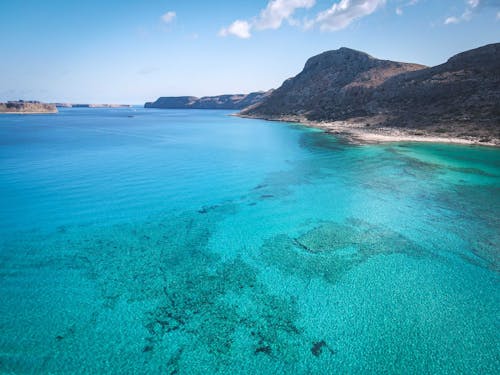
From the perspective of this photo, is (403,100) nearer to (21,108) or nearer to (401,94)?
(401,94)

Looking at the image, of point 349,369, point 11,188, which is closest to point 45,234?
A: point 11,188

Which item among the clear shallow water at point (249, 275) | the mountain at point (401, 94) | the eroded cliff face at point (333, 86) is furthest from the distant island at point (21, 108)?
the clear shallow water at point (249, 275)

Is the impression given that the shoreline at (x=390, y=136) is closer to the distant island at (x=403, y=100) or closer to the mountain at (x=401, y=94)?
the distant island at (x=403, y=100)

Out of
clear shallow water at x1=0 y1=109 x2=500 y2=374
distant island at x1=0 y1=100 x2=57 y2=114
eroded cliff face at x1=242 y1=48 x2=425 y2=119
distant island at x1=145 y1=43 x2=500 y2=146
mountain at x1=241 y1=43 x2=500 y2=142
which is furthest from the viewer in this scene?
distant island at x1=0 y1=100 x2=57 y2=114

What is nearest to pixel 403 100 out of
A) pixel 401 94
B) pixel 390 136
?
pixel 401 94

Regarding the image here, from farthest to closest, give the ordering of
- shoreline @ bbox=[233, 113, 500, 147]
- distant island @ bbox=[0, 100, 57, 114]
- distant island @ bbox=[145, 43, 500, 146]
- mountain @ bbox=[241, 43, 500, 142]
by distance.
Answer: distant island @ bbox=[0, 100, 57, 114] → mountain @ bbox=[241, 43, 500, 142] → distant island @ bbox=[145, 43, 500, 146] → shoreline @ bbox=[233, 113, 500, 147]

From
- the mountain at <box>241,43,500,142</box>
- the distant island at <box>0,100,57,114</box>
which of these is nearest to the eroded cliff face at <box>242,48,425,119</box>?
the mountain at <box>241,43,500,142</box>

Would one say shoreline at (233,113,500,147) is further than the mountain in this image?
No

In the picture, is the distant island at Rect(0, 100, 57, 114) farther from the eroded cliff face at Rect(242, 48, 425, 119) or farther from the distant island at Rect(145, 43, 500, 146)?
the distant island at Rect(145, 43, 500, 146)
